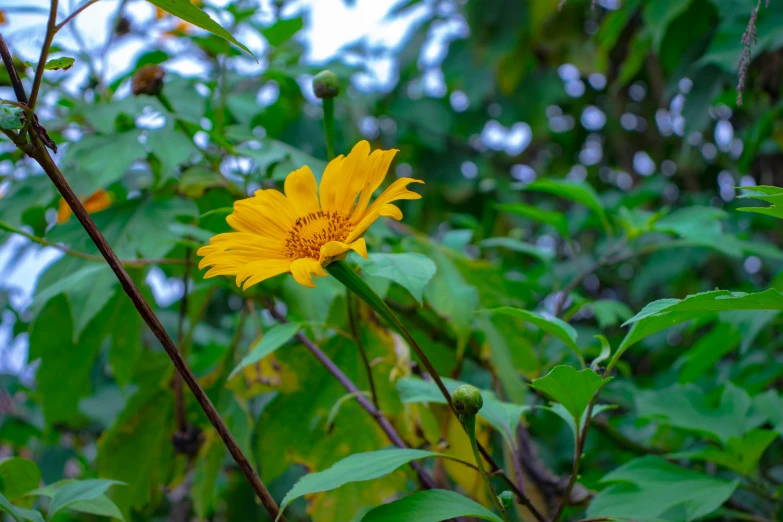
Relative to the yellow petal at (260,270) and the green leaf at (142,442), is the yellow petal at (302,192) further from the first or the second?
the green leaf at (142,442)

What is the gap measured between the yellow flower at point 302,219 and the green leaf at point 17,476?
0.26 metres

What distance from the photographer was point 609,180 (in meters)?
1.74

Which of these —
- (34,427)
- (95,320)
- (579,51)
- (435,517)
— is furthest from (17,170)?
(579,51)

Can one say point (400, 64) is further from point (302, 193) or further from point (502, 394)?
point (302, 193)

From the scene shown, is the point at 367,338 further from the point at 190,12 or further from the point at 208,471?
the point at 190,12

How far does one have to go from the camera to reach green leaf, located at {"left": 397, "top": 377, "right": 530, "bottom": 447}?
20.1 inches

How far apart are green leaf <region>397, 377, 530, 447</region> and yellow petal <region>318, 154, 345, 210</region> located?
157 millimetres

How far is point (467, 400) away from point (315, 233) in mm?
161

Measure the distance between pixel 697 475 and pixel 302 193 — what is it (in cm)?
43

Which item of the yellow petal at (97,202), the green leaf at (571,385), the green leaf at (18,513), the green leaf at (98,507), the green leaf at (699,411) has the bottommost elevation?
the green leaf at (699,411)

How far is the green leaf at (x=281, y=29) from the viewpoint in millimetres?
975

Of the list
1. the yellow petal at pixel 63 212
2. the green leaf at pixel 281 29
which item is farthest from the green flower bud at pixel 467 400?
the green leaf at pixel 281 29

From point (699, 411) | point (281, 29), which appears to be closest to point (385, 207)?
point (699, 411)

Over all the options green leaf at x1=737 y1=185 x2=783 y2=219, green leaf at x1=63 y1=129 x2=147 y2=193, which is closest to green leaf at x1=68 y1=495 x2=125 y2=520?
green leaf at x1=63 y1=129 x2=147 y2=193
